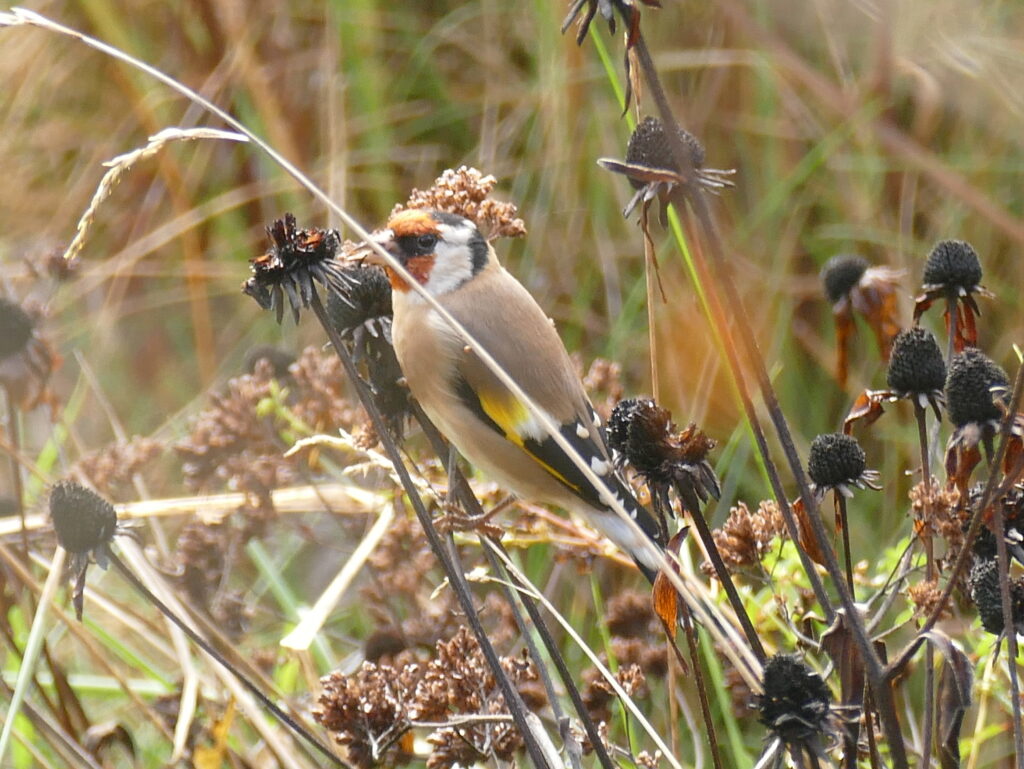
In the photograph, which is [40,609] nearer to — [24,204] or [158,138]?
[158,138]

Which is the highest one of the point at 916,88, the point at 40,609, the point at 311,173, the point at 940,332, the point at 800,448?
the point at 311,173

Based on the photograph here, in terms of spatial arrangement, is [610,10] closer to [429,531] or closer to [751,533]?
[429,531]

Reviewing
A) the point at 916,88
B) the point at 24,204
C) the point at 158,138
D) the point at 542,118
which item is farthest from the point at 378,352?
the point at 24,204

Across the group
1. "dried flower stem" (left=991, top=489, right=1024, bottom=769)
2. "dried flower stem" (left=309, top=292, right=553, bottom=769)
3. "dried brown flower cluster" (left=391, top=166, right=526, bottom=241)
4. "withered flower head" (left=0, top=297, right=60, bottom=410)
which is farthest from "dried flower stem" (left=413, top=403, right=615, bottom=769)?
"withered flower head" (left=0, top=297, right=60, bottom=410)

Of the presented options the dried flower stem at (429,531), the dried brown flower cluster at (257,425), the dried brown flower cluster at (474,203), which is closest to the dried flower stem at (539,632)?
the dried flower stem at (429,531)

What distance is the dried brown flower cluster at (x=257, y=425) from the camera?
2.25m

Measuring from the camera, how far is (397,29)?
12.4ft

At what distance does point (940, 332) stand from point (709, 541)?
6.35ft

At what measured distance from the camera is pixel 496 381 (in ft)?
6.82

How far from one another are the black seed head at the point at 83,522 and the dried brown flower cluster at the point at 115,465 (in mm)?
836

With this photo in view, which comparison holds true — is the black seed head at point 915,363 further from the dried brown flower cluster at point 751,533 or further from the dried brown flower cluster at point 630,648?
the dried brown flower cluster at point 630,648

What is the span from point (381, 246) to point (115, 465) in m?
1.09

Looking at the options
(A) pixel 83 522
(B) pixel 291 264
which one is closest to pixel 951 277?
(B) pixel 291 264

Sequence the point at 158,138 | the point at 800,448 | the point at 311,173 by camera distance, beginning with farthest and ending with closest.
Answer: the point at 311,173, the point at 800,448, the point at 158,138
